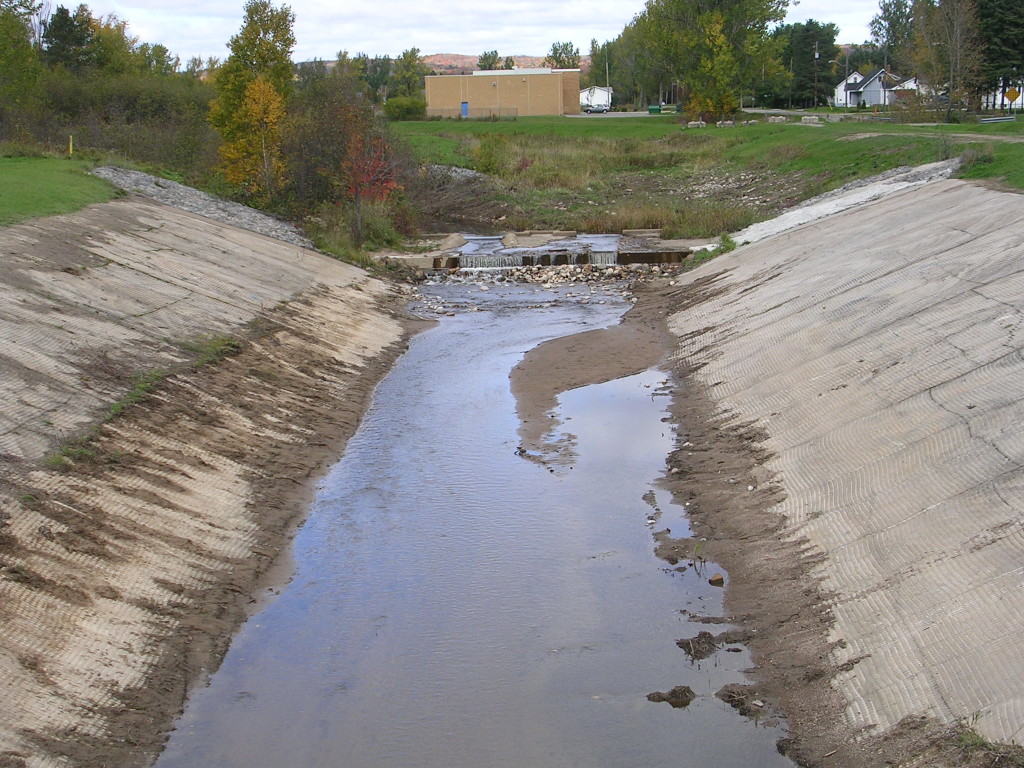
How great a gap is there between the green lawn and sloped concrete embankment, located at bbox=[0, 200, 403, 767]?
0.88 m

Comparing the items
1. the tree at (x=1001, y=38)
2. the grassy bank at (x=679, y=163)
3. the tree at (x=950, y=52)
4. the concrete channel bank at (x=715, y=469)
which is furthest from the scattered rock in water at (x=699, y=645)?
the tree at (x=1001, y=38)

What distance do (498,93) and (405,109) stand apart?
396 inches

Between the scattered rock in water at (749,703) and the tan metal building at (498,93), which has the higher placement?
the tan metal building at (498,93)

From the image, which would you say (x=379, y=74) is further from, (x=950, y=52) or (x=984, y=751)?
(x=984, y=751)

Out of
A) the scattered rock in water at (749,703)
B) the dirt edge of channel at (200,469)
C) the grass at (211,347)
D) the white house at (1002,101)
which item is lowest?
the scattered rock in water at (749,703)

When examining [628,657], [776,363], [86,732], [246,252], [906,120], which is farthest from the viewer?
[906,120]

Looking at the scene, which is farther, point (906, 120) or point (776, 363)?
point (906, 120)

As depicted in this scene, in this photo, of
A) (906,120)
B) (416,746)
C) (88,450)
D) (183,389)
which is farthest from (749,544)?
(906,120)

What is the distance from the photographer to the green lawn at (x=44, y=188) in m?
25.2

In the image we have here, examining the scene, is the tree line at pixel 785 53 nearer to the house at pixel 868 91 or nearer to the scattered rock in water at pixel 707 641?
the house at pixel 868 91

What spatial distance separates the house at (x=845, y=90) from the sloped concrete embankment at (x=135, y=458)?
111557 mm

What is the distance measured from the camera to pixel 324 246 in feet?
116

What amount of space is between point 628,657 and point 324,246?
26.9m

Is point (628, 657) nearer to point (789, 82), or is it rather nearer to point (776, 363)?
point (776, 363)
